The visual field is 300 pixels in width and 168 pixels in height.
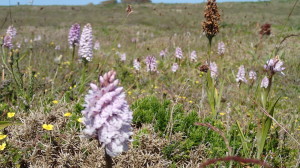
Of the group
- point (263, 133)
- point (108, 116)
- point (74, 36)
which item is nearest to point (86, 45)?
point (74, 36)

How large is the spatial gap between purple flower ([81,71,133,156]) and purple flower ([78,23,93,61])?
3.95 metres

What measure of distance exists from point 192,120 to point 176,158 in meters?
0.54

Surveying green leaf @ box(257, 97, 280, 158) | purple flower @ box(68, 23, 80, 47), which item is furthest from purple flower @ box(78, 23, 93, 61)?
green leaf @ box(257, 97, 280, 158)

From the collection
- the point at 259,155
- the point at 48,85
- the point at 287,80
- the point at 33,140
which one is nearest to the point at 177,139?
the point at 259,155

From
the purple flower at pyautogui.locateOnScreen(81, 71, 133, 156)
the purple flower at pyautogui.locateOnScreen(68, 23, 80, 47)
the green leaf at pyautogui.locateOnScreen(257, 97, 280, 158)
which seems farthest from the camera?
Answer: the purple flower at pyautogui.locateOnScreen(68, 23, 80, 47)

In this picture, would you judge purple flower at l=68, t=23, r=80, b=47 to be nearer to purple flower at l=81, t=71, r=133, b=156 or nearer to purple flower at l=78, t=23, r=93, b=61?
purple flower at l=78, t=23, r=93, b=61

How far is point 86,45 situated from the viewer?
5305 millimetres

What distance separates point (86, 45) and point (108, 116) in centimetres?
414

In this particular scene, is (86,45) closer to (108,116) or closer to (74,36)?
(74,36)

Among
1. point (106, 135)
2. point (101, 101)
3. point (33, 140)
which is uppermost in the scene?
point (101, 101)

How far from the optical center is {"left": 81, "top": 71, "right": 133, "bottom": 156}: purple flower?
1358 millimetres

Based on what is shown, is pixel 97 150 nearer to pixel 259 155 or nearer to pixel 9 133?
pixel 9 133

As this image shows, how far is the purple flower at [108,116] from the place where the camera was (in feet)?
4.46

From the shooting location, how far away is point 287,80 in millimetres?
7316
